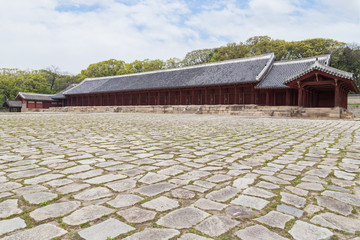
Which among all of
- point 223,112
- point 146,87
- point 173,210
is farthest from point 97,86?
point 173,210

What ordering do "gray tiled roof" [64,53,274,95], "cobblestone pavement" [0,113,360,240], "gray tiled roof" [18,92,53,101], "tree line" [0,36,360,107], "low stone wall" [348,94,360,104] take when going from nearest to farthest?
1. "cobblestone pavement" [0,113,360,240]
2. "gray tiled roof" [64,53,274,95]
3. "low stone wall" [348,94,360,104]
4. "tree line" [0,36,360,107]
5. "gray tiled roof" [18,92,53,101]

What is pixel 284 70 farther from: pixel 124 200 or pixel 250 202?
pixel 124 200

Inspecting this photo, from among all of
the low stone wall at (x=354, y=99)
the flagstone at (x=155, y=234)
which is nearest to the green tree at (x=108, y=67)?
the low stone wall at (x=354, y=99)

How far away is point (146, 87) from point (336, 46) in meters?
35.4

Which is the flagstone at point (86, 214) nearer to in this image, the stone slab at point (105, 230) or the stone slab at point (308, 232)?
the stone slab at point (105, 230)

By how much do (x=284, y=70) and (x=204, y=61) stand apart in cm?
2941

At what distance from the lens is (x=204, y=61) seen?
52.7 m

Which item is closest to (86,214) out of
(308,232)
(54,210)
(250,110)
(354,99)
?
(54,210)

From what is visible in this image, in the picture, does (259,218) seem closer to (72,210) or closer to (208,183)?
(208,183)

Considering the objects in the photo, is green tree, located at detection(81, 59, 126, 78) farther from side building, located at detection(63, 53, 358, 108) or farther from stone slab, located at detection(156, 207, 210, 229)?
stone slab, located at detection(156, 207, 210, 229)

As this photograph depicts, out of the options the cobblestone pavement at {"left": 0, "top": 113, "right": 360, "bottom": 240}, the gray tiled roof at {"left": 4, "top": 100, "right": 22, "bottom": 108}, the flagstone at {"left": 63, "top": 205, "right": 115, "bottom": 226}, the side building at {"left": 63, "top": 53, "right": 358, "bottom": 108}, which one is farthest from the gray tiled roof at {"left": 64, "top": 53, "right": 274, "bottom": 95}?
the flagstone at {"left": 63, "top": 205, "right": 115, "bottom": 226}

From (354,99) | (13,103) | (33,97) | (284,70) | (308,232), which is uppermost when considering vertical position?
(284,70)

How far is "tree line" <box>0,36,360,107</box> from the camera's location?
131 feet

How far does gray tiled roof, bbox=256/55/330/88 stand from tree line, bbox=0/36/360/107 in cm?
1917
